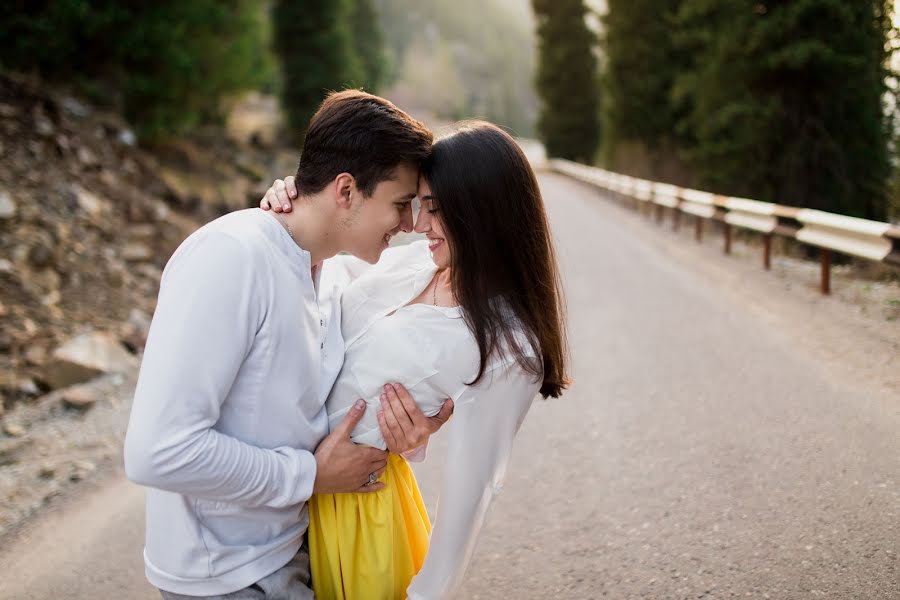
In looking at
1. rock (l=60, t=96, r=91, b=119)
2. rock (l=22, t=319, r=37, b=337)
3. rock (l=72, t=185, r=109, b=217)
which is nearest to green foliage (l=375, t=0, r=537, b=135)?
rock (l=60, t=96, r=91, b=119)

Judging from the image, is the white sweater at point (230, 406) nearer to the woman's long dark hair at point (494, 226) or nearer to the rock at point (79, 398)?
the woman's long dark hair at point (494, 226)

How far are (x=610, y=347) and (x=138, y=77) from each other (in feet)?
38.1

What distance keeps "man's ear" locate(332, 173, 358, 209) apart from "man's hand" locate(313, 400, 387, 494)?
632 mm

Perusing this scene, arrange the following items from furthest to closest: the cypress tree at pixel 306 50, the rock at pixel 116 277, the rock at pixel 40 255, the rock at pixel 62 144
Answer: the cypress tree at pixel 306 50 → the rock at pixel 62 144 → the rock at pixel 116 277 → the rock at pixel 40 255

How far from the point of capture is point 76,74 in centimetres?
1365

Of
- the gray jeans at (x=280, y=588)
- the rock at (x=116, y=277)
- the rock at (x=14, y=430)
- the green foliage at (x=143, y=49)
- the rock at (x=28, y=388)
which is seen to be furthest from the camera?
the green foliage at (x=143, y=49)

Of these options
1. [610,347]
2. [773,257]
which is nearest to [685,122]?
[773,257]

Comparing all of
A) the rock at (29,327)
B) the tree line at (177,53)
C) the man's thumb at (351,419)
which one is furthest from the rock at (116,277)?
the man's thumb at (351,419)

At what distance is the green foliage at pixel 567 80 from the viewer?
38.2 m

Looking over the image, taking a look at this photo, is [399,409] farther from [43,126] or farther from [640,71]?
[640,71]

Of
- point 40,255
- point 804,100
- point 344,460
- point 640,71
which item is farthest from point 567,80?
point 344,460

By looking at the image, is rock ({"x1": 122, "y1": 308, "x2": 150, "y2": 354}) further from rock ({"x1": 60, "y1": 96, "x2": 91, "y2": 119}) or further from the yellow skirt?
rock ({"x1": 60, "y1": 96, "x2": 91, "y2": 119})

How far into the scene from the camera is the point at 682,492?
411 cm

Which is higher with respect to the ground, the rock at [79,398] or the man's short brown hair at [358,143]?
the man's short brown hair at [358,143]
